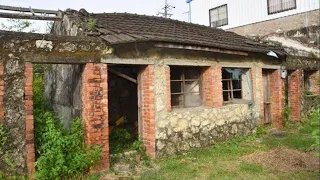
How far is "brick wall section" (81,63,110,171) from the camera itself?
20.6 feet

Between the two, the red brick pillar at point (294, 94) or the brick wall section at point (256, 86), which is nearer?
the brick wall section at point (256, 86)

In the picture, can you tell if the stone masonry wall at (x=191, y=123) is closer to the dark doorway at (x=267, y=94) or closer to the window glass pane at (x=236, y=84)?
the window glass pane at (x=236, y=84)

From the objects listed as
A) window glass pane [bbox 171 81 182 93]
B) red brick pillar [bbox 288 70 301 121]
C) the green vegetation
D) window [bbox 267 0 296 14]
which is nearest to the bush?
the green vegetation

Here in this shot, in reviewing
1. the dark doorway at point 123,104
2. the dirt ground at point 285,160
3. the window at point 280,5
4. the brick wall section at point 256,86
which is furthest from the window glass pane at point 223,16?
the dirt ground at point 285,160

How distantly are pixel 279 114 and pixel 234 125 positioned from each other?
2968mm

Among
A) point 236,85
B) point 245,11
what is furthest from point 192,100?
point 245,11

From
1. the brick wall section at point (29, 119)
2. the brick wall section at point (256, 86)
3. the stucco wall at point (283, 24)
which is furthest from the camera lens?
the stucco wall at point (283, 24)

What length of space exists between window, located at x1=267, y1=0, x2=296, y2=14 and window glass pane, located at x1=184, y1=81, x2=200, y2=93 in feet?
39.1

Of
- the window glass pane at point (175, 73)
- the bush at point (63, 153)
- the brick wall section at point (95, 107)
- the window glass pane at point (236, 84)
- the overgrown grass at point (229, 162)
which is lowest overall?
the overgrown grass at point (229, 162)

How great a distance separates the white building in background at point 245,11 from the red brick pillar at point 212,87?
36.4ft

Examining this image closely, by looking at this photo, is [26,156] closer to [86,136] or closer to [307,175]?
[86,136]

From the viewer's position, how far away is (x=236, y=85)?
1041 cm

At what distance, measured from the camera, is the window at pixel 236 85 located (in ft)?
32.5

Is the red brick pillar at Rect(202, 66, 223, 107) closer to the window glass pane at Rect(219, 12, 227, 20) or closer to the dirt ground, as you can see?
the dirt ground
